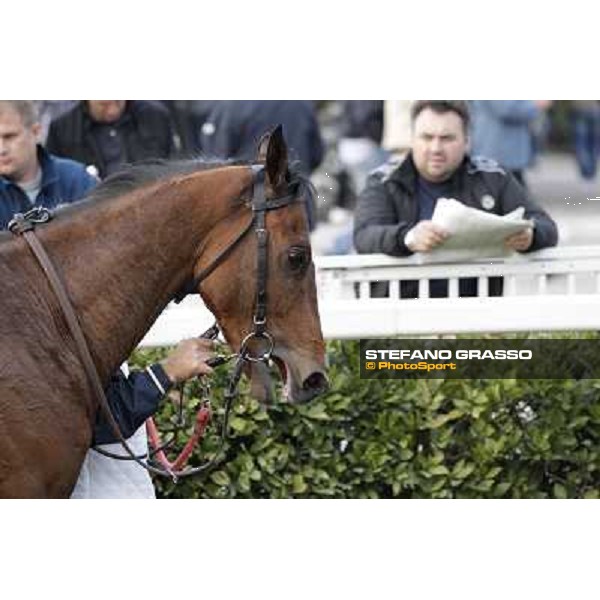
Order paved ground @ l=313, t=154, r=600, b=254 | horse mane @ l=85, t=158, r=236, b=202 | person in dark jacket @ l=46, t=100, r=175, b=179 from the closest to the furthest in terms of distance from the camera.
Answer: horse mane @ l=85, t=158, r=236, b=202
person in dark jacket @ l=46, t=100, r=175, b=179
paved ground @ l=313, t=154, r=600, b=254

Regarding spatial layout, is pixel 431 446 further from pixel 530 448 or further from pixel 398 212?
A: pixel 398 212

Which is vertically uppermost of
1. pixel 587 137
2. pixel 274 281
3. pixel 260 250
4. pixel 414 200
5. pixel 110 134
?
pixel 260 250

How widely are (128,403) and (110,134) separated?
2718 millimetres

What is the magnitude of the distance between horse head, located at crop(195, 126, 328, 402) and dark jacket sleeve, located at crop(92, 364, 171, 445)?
1.10ft

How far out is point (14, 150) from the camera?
241 inches

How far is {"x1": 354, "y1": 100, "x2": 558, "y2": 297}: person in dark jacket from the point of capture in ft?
22.1

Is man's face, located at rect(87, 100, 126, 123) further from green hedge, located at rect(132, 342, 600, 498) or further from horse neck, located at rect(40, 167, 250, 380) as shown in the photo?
horse neck, located at rect(40, 167, 250, 380)

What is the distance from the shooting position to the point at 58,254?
4895mm

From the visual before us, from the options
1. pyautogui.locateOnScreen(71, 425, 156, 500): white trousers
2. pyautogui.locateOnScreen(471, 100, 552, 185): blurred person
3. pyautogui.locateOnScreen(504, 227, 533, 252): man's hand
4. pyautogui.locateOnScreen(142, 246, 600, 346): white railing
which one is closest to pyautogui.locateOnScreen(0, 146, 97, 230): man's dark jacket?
pyautogui.locateOnScreen(142, 246, 600, 346): white railing

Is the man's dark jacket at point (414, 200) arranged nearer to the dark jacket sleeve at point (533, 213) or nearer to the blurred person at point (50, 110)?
the dark jacket sleeve at point (533, 213)

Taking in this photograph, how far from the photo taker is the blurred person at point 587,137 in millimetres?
10773

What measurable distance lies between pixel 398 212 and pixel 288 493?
4.41ft

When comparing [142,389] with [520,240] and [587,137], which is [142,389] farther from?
[587,137]

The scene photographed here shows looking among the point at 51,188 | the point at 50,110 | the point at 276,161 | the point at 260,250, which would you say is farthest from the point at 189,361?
the point at 50,110
